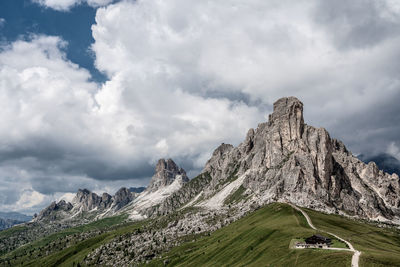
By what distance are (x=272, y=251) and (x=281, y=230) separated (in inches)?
1497

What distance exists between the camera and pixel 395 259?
95500mm

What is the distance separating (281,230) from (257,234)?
19.3 m

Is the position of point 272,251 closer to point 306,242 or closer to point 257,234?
point 306,242

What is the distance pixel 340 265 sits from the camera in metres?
94.8

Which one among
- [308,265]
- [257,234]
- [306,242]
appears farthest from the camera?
[257,234]

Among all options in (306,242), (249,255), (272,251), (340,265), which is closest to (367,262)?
(340,265)

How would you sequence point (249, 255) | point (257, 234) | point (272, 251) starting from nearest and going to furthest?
1. point (272, 251)
2. point (249, 255)
3. point (257, 234)

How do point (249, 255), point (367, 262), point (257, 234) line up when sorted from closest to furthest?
Answer: point (367, 262) < point (249, 255) < point (257, 234)

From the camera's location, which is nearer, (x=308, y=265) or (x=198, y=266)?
(x=308, y=265)

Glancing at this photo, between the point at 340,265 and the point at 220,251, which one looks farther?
the point at 220,251

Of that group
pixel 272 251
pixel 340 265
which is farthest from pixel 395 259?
pixel 272 251

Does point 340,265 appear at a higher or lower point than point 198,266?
higher

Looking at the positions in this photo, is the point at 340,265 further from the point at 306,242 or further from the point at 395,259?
the point at 306,242

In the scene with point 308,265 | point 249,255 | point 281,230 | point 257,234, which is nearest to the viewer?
point 308,265
